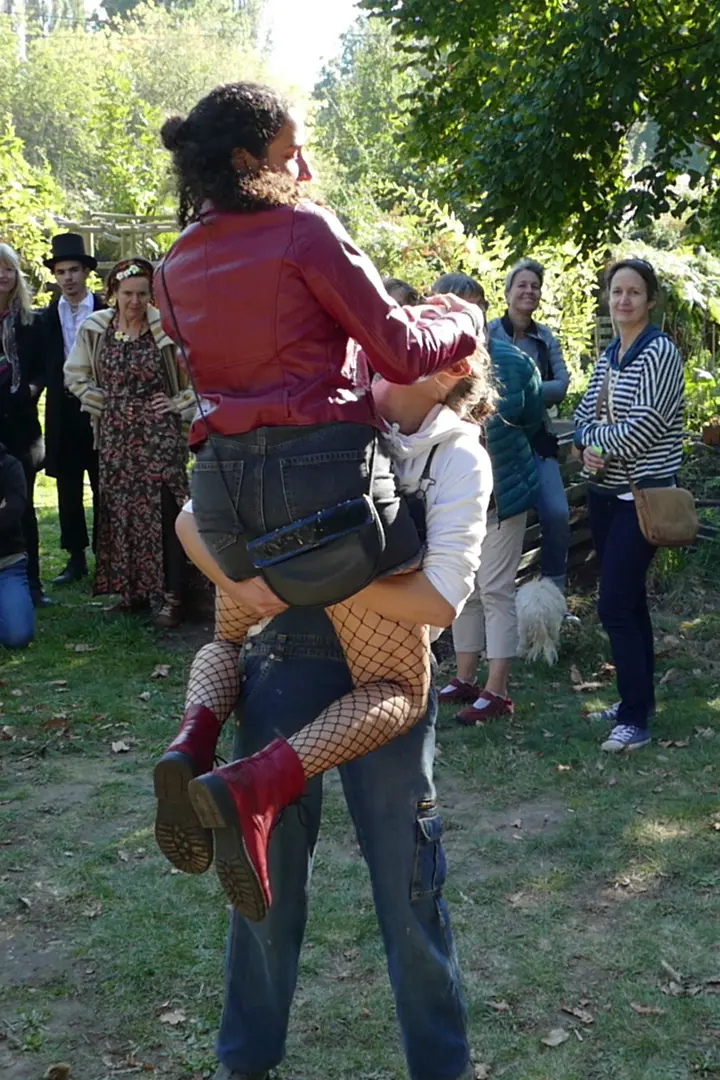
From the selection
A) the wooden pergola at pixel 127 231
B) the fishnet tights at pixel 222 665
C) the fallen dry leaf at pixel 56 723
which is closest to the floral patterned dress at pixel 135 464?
the fallen dry leaf at pixel 56 723

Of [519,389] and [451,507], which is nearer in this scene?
[451,507]

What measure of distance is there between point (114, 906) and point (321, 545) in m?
2.22

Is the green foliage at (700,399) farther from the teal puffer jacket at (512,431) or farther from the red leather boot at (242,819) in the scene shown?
the red leather boot at (242,819)

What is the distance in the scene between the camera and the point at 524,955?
371 centimetres

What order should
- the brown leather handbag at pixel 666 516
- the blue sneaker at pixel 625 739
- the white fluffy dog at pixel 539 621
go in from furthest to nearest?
the white fluffy dog at pixel 539 621 → the blue sneaker at pixel 625 739 → the brown leather handbag at pixel 666 516

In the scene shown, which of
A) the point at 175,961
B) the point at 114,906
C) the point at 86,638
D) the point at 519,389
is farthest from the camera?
the point at 86,638

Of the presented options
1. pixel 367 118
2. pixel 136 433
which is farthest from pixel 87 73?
pixel 136 433

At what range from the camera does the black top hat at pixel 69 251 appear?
26.8 feet

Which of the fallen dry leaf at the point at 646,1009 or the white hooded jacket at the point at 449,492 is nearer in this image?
the white hooded jacket at the point at 449,492

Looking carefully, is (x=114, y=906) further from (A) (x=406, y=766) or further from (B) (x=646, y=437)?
(B) (x=646, y=437)

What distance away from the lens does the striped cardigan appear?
5254 mm

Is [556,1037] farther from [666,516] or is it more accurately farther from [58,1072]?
[666,516]

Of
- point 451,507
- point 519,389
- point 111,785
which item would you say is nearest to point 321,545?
point 451,507

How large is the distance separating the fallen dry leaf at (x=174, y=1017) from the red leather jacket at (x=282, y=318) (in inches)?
71.3
